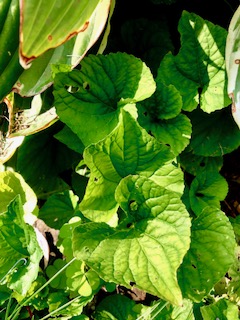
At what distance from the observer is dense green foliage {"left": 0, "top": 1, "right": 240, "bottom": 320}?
0.93m

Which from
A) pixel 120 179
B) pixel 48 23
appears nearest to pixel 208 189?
pixel 120 179

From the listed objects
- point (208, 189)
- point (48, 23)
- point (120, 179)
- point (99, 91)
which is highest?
point (48, 23)

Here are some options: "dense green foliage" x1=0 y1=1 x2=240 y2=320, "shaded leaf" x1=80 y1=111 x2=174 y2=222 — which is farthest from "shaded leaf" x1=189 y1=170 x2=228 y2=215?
"shaded leaf" x1=80 y1=111 x2=174 y2=222

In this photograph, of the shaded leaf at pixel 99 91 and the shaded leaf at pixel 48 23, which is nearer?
the shaded leaf at pixel 48 23

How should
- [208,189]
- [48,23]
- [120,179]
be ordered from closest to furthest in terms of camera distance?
[48,23] < [120,179] < [208,189]

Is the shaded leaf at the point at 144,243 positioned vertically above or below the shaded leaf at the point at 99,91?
below

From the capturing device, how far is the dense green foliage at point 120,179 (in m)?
0.93

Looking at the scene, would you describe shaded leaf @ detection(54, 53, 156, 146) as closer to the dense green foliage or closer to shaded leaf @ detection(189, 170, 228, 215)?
the dense green foliage

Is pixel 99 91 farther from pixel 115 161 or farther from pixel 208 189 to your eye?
pixel 208 189

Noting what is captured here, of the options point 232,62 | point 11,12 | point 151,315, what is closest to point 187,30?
point 232,62

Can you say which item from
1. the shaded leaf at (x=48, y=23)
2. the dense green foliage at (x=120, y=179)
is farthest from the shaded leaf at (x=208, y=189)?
the shaded leaf at (x=48, y=23)

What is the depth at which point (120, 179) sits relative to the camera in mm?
1007

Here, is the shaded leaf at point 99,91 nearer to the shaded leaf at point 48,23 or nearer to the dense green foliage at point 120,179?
the dense green foliage at point 120,179

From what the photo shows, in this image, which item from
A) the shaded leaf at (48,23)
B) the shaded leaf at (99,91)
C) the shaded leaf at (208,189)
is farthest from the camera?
the shaded leaf at (208,189)
